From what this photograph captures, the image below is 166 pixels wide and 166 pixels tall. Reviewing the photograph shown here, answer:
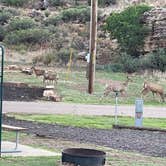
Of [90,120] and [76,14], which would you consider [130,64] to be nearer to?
[76,14]

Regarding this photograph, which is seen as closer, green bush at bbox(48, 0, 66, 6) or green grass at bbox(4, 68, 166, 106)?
green grass at bbox(4, 68, 166, 106)

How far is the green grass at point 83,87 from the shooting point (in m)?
34.3

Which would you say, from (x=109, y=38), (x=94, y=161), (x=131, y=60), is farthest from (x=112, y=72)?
(x=94, y=161)

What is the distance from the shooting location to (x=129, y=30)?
55.4 metres

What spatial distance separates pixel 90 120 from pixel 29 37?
4009 cm

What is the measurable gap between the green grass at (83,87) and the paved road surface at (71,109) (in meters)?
1.94

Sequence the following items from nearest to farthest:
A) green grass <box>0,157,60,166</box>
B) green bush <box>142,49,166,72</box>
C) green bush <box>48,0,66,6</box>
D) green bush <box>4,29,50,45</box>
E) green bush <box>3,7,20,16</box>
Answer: green grass <box>0,157,60,166</box>, green bush <box>142,49,166,72</box>, green bush <box>4,29,50,45</box>, green bush <box>3,7,20,16</box>, green bush <box>48,0,66,6</box>

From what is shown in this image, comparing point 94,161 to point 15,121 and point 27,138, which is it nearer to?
point 27,138

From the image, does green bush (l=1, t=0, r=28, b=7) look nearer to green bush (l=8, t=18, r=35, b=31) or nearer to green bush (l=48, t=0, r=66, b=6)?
green bush (l=48, t=0, r=66, b=6)

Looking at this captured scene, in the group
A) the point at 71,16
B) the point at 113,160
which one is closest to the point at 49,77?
the point at 113,160

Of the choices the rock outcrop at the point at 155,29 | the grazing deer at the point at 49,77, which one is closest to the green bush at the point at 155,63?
the rock outcrop at the point at 155,29

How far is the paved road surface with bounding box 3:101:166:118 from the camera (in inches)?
1118

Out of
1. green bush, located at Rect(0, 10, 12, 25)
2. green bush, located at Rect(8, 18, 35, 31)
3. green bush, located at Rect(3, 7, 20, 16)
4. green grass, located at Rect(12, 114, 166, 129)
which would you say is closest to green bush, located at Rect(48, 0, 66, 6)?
green bush, located at Rect(3, 7, 20, 16)

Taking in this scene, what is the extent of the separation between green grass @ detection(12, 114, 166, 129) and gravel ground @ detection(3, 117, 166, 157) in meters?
1.01
